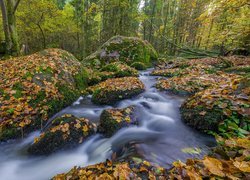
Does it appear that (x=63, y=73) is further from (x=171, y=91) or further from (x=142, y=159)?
(x=142, y=159)

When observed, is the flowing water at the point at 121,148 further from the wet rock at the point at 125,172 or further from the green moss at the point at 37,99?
the green moss at the point at 37,99

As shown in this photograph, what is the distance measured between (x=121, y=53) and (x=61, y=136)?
9.01 m

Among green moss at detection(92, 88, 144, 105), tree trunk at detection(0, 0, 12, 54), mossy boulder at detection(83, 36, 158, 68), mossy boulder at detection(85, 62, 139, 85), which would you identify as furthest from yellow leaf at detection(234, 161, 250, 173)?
tree trunk at detection(0, 0, 12, 54)

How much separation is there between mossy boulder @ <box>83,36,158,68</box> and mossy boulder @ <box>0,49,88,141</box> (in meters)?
4.34

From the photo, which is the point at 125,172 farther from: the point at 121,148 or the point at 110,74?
the point at 110,74

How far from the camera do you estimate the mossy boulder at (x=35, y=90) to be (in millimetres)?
4340

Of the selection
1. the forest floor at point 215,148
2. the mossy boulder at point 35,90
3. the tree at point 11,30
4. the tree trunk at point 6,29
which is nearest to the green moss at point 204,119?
Result: the forest floor at point 215,148

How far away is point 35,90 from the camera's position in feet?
16.9

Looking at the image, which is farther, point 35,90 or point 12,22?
point 12,22

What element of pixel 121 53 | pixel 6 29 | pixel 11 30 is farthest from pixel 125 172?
pixel 121 53

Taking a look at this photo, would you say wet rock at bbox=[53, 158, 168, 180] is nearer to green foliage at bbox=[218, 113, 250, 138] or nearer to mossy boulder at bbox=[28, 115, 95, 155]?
mossy boulder at bbox=[28, 115, 95, 155]

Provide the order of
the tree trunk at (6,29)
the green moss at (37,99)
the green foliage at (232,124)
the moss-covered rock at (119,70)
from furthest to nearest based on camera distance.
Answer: the moss-covered rock at (119,70)
the tree trunk at (6,29)
the green moss at (37,99)
the green foliage at (232,124)

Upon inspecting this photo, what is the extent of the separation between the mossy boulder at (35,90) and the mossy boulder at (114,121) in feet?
5.64

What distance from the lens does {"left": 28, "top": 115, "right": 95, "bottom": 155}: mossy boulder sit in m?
3.73
